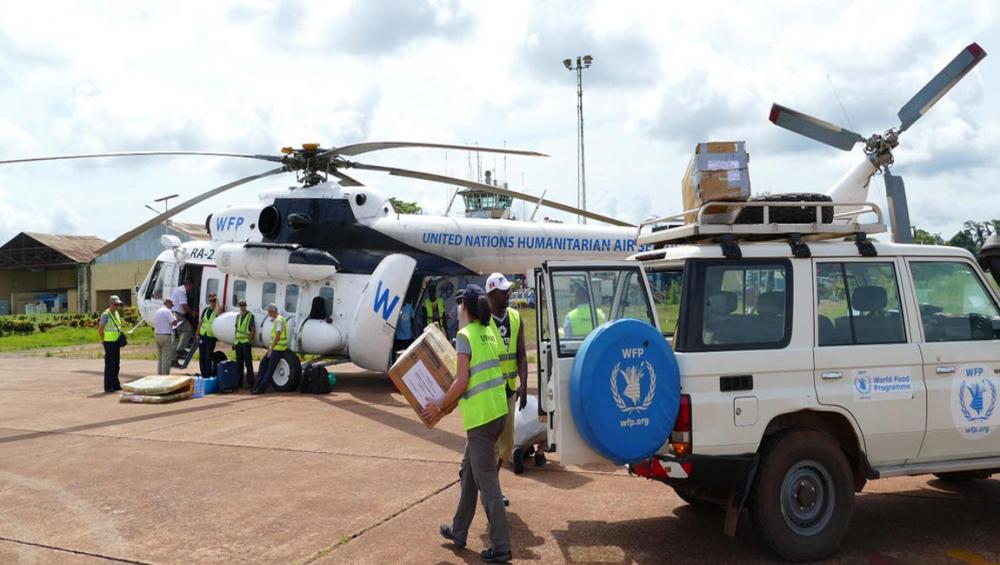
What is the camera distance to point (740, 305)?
491 cm

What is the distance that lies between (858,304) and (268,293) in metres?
11.7

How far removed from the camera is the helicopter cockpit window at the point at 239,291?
589 inches

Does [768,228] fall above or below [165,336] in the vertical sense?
above

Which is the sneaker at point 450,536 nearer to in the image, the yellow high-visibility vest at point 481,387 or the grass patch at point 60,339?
the yellow high-visibility vest at point 481,387

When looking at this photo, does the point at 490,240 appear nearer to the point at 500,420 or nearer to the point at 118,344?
the point at 118,344

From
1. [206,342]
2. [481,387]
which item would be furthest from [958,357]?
[206,342]

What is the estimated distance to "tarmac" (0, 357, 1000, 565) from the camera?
520cm

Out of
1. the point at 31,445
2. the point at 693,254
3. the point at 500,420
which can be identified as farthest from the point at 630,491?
the point at 31,445

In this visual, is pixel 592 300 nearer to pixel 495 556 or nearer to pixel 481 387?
pixel 481 387

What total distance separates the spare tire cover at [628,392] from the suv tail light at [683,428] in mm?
73

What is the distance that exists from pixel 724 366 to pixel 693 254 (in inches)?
29.1

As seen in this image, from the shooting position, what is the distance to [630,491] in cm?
664

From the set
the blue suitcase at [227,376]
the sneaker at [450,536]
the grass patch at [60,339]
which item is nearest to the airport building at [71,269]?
the grass patch at [60,339]

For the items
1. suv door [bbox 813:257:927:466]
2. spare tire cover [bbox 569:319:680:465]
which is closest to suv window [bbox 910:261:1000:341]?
suv door [bbox 813:257:927:466]
